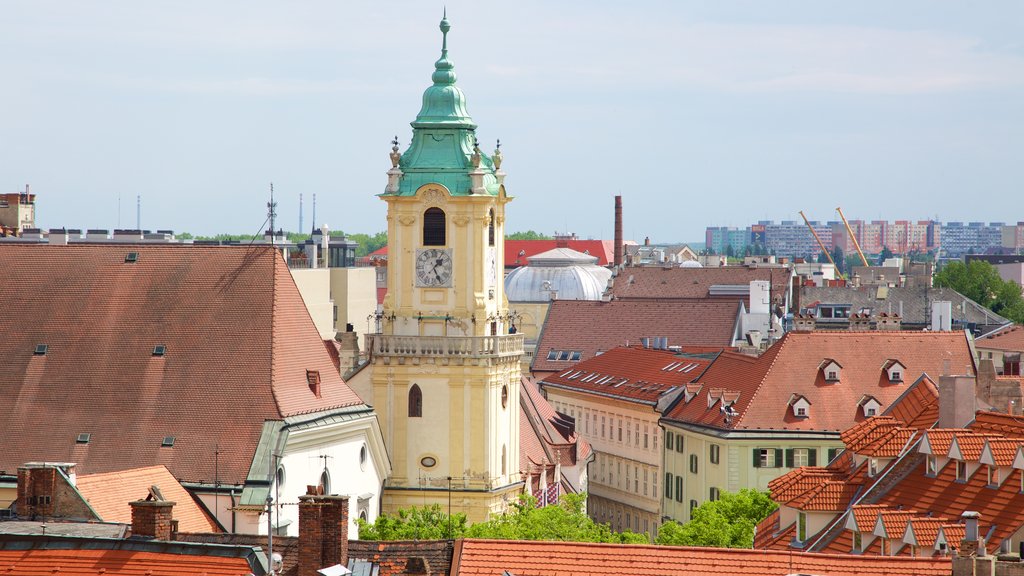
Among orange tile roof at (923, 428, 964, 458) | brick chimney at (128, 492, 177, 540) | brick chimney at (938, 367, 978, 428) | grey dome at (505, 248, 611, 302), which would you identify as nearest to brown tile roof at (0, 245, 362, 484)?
brick chimney at (128, 492, 177, 540)

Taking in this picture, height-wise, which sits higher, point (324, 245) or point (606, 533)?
point (324, 245)

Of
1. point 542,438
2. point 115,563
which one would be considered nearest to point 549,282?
point 542,438

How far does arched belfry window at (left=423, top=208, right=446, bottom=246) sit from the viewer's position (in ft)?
297

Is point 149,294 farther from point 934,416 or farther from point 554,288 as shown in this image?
point 554,288

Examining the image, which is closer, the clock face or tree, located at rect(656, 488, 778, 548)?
tree, located at rect(656, 488, 778, 548)

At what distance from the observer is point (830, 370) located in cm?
10400

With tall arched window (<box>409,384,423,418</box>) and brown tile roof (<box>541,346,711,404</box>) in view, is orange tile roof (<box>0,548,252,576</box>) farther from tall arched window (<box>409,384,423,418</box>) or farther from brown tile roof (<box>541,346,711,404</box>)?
brown tile roof (<box>541,346,711,404</box>)

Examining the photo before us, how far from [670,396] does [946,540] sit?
58.1 m

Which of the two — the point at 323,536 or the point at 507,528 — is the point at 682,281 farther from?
the point at 323,536

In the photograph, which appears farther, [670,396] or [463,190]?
[670,396]

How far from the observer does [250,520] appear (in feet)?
236

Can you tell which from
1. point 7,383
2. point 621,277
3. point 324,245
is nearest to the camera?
point 7,383

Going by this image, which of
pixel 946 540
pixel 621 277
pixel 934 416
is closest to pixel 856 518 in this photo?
pixel 946 540

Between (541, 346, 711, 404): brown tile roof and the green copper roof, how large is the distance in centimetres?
2867
